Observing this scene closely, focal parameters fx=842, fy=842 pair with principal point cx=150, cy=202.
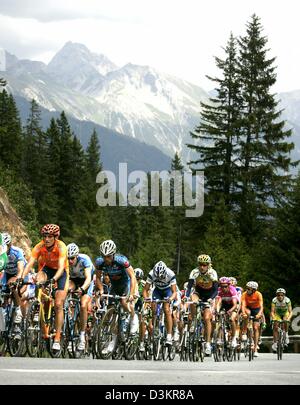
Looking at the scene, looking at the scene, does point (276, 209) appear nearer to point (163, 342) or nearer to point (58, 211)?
point (163, 342)

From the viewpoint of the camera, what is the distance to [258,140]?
185 feet

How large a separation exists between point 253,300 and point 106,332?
10.3 metres

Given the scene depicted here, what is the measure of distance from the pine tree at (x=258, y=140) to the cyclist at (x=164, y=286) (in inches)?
1485

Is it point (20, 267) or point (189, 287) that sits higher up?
point (20, 267)

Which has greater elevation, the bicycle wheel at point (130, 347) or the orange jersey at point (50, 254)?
the orange jersey at point (50, 254)

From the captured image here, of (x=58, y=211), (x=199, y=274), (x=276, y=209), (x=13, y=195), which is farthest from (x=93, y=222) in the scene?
(x=199, y=274)

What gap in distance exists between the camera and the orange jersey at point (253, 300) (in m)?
23.2

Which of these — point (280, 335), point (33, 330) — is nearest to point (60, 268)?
point (33, 330)

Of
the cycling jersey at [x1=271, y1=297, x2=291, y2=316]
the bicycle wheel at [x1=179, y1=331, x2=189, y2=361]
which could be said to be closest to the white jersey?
the bicycle wheel at [x1=179, y1=331, x2=189, y2=361]

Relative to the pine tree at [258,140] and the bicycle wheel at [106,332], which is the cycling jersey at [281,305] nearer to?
the bicycle wheel at [106,332]

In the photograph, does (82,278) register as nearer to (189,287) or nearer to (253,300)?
(189,287)

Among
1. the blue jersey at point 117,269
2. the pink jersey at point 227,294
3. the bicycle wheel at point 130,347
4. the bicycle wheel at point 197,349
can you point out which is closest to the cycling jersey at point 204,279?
the bicycle wheel at point 197,349

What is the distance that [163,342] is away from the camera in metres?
16.4

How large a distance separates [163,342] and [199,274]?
208cm
